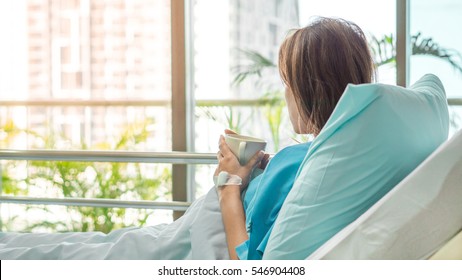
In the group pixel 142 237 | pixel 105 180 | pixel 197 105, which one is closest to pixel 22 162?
pixel 105 180

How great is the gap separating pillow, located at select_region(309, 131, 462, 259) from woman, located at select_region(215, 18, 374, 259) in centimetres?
29

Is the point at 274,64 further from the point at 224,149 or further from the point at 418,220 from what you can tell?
the point at 418,220

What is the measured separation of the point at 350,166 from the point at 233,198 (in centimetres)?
45

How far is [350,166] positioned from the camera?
1109mm

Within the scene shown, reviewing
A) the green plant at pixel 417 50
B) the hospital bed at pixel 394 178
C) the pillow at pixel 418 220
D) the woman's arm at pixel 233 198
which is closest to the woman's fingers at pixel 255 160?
the woman's arm at pixel 233 198

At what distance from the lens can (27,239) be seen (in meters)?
1.77

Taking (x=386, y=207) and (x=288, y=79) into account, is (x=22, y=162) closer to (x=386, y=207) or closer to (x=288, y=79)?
(x=288, y=79)

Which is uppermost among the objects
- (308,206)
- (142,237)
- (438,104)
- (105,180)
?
(438,104)

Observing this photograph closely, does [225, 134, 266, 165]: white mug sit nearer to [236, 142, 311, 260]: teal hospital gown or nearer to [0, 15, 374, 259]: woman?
[0, 15, 374, 259]: woman

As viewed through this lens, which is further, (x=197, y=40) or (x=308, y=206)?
(x=197, y=40)

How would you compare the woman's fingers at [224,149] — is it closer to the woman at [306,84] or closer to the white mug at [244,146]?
the white mug at [244,146]

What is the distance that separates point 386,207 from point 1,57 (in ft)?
9.71

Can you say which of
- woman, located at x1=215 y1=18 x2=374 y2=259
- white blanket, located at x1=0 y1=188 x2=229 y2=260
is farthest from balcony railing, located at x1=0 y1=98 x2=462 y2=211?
woman, located at x1=215 y1=18 x2=374 y2=259

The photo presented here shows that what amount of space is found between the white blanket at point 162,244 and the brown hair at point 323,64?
0.33 m
